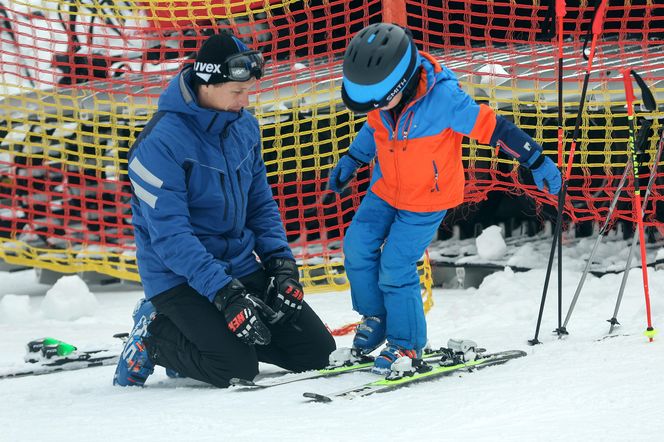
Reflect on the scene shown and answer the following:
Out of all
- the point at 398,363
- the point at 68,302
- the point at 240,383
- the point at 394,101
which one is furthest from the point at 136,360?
the point at 68,302

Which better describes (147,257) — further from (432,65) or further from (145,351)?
(432,65)

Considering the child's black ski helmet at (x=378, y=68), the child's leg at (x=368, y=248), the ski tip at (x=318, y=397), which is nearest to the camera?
the ski tip at (x=318, y=397)

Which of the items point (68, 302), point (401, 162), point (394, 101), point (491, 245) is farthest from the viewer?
point (491, 245)

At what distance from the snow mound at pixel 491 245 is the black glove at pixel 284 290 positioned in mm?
2187

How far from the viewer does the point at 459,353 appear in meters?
3.59

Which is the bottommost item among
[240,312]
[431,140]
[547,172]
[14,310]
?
[14,310]

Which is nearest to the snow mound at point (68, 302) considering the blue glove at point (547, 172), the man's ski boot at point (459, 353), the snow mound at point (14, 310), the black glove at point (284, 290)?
the snow mound at point (14, 310)

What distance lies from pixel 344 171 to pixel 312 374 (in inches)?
32.8

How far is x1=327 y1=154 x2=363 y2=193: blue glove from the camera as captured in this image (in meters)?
3.80

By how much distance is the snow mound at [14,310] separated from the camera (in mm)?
5410

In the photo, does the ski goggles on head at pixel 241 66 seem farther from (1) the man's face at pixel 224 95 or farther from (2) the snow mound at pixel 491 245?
(2) the snow mound at pixel 491 245

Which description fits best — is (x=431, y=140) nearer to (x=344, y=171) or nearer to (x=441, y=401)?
(x=344, y=171)

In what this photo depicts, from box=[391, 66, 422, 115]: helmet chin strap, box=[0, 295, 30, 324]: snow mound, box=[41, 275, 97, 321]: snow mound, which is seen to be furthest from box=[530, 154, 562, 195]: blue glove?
box=[0, 295, 30, 324]: snow mound

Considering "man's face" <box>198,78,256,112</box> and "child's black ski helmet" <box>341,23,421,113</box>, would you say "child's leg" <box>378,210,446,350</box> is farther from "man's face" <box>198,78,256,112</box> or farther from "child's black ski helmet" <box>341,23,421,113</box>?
"man's face" <box>198,78,256,112</box>
